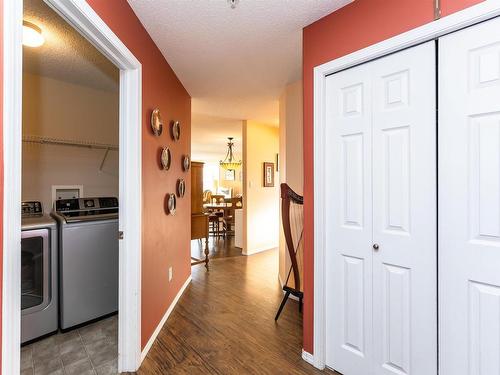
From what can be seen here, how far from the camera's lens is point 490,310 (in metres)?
1.24

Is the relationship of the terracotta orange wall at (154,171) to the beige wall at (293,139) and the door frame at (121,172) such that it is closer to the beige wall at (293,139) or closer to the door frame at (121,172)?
the door frame at (121,172)

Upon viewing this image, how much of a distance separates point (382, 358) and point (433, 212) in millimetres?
900

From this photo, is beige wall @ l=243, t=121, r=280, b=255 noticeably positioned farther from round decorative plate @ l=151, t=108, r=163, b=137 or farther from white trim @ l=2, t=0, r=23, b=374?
white trim @ l=2, t=0, r=23, b=374

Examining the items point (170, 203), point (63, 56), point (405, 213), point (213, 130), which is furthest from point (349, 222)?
point (213, 130)

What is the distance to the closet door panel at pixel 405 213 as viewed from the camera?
4.65ft

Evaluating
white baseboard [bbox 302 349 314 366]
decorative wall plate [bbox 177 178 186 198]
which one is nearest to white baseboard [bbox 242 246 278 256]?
decorative wall plate [bbox 177 178 186 198]

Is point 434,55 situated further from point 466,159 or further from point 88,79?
point 88,79

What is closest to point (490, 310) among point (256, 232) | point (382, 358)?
point (382, 358)

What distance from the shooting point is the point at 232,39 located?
2.12m

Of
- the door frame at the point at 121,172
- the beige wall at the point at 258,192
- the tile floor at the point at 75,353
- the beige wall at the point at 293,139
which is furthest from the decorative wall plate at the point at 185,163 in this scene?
the tile floor at the point at 75,353

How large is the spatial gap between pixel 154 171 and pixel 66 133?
1.43 metres

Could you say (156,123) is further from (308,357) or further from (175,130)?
(308,357)

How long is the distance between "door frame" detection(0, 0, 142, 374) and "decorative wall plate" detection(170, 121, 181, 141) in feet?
2.62

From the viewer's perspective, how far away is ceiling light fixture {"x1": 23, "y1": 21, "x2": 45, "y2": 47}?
1.77 metres
